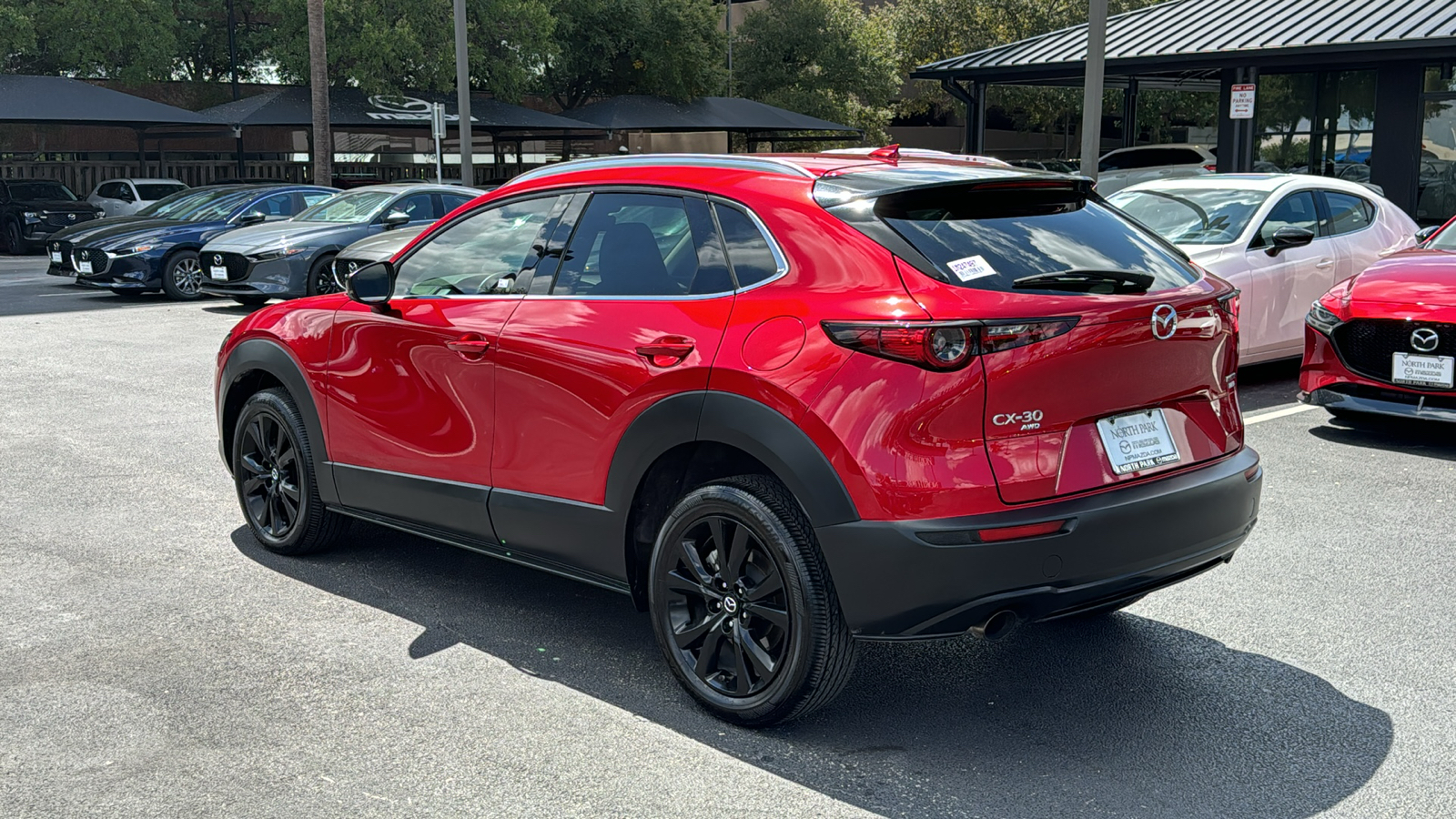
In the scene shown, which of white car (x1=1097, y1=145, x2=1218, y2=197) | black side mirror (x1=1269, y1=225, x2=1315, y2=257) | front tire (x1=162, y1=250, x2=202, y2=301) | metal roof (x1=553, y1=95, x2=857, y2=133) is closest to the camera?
black side mirror (x1=1269, y1=225, x2=1315, y2=257)

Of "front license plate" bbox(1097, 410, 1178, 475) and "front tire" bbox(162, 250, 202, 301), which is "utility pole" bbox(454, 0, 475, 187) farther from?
"front license plate" bbox(1097, 410, 1178, 475)

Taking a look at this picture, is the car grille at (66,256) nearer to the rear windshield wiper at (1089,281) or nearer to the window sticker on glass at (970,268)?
the window sticker on glass at (970,268)

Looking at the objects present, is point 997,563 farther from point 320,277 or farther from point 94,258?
point 94,258

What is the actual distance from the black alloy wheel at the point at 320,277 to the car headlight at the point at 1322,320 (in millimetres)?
11140

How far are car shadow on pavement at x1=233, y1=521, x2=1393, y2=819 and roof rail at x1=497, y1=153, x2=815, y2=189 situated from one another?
1675mm

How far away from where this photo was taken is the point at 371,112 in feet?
105

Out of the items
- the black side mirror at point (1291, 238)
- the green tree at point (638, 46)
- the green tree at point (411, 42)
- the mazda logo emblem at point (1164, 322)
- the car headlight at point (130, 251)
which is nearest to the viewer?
the mazda logo emblem at point (1164, 322)

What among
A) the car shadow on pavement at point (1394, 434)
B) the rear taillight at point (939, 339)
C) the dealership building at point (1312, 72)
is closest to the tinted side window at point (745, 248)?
the rear taillight at point (939, 339)

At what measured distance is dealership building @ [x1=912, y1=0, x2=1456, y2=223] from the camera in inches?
726

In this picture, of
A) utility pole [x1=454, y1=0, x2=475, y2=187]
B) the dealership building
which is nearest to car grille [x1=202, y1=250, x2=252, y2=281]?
utility pole [x1=454, y1=0, x2=475, y2=187]

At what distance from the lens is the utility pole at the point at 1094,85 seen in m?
13.4

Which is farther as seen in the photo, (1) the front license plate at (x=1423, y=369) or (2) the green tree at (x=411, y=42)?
(2) the green tree at (x=411, y=42)

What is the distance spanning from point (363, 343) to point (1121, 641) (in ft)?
Result: 10.1

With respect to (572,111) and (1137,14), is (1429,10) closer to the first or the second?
(1137,14)
